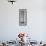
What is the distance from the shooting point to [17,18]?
19.5 feet

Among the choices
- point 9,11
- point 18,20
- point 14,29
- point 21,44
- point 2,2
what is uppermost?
point 2,2

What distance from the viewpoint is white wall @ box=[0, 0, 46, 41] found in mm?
5934

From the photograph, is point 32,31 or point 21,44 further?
point 32,31

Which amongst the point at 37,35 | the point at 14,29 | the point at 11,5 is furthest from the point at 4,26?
the point at 37,35

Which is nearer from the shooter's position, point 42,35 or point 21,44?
point 21,44

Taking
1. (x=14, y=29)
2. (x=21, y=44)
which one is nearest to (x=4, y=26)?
(x=14, y=29)

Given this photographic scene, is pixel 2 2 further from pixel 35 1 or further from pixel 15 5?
pixel 35 1

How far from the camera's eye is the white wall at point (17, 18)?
19.5ft

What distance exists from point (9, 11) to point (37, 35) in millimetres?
1596

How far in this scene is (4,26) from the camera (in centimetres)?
595

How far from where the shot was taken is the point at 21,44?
159 inches

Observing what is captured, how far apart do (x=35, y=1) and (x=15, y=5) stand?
0.88 metres

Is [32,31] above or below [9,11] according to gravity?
below

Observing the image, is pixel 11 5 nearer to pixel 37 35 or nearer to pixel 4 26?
pixel 4 26
